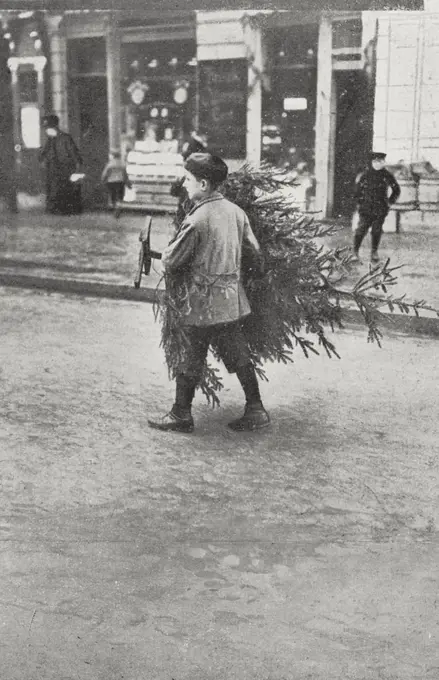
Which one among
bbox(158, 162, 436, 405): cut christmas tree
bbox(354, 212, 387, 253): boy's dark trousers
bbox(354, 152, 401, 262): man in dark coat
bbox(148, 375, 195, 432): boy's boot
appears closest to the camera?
bbox(148, 375, 195, 432): boy's boot

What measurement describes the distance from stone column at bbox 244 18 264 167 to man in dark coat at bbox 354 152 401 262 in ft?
18.2

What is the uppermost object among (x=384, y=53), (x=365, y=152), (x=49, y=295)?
(x=384, y=53)

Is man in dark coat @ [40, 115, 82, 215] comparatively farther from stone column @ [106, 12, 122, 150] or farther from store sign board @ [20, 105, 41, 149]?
store sign board @ [20, 105, 41, 149]

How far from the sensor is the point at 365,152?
16828 mm

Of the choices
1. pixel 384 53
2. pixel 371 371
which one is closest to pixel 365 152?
pixel 384 53

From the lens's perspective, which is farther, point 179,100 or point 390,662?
point 179,100

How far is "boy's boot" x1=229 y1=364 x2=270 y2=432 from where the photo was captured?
5.50 m

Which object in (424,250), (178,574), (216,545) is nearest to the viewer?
(178,574)

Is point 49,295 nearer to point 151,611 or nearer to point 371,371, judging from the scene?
point 371,371

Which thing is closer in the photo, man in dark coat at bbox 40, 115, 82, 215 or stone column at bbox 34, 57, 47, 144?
man in dark coat at bbox 40, 115, 82, 215

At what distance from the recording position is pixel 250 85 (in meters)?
17.8

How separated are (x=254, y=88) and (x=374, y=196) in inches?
258

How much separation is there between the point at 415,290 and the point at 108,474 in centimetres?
603

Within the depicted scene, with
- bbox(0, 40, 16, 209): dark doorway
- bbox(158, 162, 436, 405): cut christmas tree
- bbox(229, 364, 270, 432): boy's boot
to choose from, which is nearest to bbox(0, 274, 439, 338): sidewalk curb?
bbox(158, 162, 436, 405): cut christmas tree
